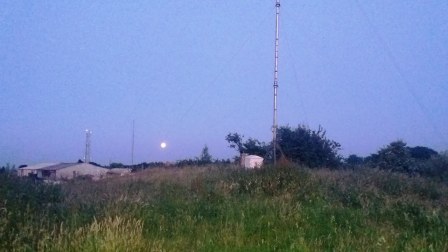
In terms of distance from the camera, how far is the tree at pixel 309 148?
34562mm

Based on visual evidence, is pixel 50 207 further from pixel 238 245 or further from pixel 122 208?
pixel 238 245

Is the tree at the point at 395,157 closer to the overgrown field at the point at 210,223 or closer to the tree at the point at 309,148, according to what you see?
the tree at the point at 309,148

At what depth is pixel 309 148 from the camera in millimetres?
34875

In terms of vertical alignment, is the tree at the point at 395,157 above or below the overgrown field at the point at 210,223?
above

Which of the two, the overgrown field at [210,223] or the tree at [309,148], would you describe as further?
the tree at [309,148]

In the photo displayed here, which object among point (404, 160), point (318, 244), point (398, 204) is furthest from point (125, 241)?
point (404, 160)

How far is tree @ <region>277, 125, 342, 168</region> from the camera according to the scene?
113 ft

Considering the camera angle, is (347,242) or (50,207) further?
(50,207)

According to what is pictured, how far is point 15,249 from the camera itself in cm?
713

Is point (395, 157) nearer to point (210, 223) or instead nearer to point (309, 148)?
point (309, 148)

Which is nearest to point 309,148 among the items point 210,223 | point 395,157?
point 395,157

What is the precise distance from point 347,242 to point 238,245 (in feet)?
5.04

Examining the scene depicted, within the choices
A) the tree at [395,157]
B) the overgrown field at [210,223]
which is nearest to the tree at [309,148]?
the tree at [395,157]

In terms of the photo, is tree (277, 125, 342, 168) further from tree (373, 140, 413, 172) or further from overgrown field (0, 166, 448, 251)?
overgrown field (0, 166, 448, 251)
